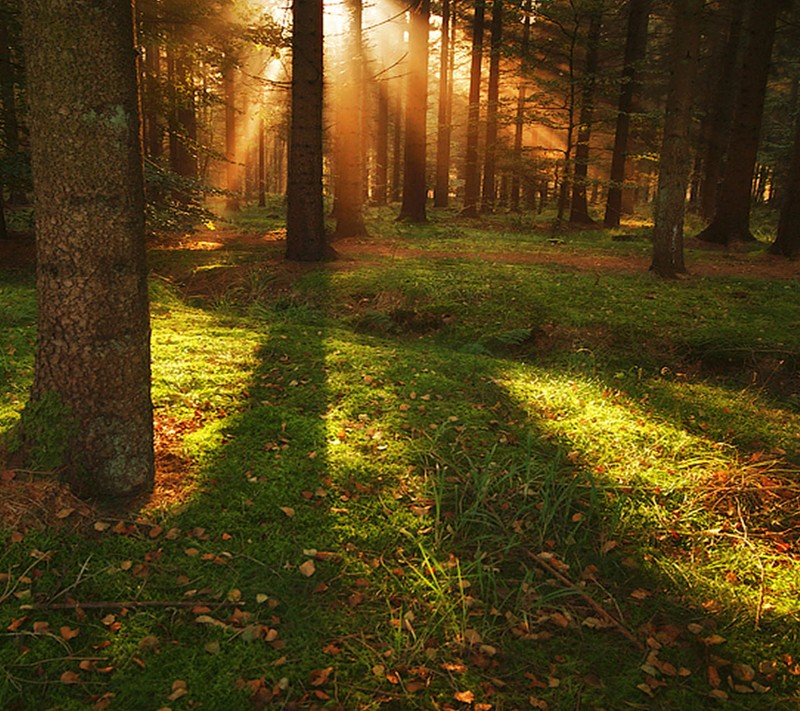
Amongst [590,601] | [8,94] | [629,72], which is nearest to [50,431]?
[590,601]

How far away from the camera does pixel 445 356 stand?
6.54 meters

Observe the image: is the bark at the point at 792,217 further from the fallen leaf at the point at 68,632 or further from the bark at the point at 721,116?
the fallen leaf at the point at 68,632

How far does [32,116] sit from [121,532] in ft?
7.89

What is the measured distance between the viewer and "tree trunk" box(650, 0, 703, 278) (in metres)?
9.16

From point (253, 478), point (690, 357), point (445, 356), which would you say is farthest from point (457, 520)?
point (690, 357)

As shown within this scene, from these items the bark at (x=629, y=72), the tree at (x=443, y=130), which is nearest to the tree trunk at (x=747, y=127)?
the bark at (x=629, y=72)

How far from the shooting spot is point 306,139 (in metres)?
10.1

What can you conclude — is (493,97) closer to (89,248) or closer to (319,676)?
(89,248)

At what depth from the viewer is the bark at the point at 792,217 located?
38.9 ft

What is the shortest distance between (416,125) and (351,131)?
4.88 metres

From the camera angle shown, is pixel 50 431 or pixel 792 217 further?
pixel 792 217

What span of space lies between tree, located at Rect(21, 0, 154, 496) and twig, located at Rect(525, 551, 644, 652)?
8.59 feet

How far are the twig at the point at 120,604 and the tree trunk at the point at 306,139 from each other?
8555 mm

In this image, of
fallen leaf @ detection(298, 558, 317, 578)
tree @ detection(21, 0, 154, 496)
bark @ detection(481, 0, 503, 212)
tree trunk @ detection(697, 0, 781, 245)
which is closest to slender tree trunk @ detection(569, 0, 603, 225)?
bark @ detection(481, 0, 503, 212)
